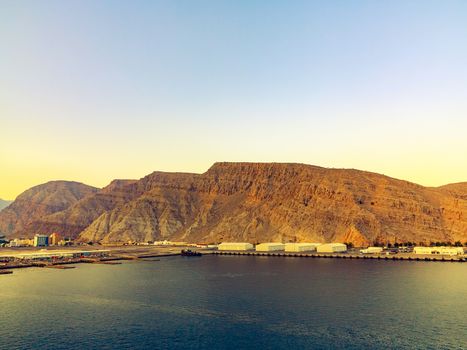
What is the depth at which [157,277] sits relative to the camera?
13975cm

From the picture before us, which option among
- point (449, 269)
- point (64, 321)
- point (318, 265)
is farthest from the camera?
point (318, 265)

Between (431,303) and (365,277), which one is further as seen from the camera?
(365,277)

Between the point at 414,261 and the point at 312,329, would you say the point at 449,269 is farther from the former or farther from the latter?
the point at 312,329

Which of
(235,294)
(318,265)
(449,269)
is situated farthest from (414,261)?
(235,294)

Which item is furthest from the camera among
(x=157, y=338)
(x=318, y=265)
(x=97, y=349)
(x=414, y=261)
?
(x=414, y=261)

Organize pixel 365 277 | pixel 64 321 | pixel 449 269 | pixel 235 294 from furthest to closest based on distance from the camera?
pixel 449 269 → pixel 365 277 → pixel 235 294 → pixel 64 321

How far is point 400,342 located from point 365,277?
68.7 meters

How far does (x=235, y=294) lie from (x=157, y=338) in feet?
128

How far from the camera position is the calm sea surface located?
70.3 metres

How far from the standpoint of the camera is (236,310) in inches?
3556

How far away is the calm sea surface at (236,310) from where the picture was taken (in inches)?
2768

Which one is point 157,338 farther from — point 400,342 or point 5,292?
point 5,292

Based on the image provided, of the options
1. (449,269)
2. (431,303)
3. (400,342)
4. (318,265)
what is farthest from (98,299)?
(449,269)

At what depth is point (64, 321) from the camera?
81.9 meters
